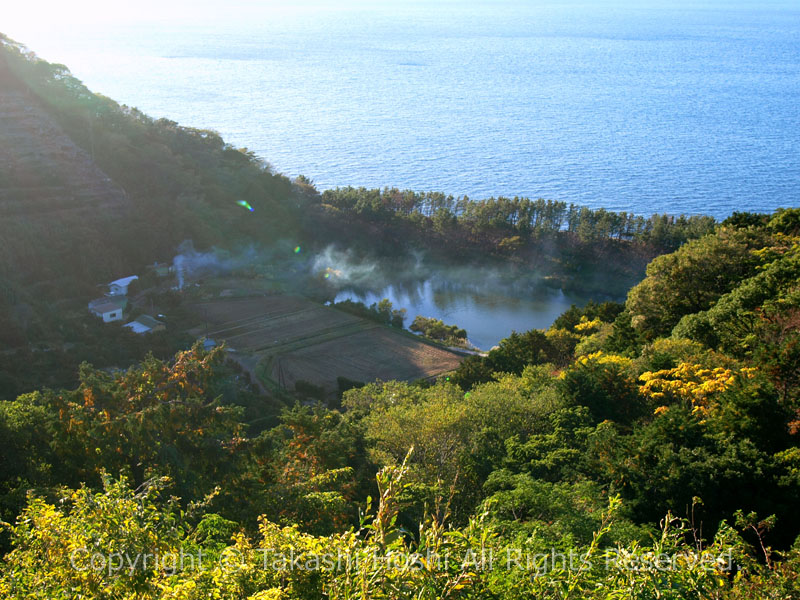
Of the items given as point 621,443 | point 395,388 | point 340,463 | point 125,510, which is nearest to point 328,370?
point 395,388

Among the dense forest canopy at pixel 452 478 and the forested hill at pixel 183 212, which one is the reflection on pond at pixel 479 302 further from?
the dense forest canopy at pixel 452 478

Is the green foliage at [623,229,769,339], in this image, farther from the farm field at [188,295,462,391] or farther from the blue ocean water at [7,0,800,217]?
the blue ocean water at [7,0,800,217]

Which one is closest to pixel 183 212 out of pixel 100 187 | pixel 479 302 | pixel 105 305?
pixel 100 187

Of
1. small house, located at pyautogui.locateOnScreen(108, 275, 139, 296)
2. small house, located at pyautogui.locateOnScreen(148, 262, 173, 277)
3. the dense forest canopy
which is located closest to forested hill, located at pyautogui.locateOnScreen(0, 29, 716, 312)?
small house, located at pyautogui.locateOnScreen(148, 262, 173, 277)

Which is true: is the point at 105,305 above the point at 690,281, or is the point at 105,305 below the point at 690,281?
below

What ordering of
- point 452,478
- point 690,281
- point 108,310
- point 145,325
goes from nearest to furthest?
point 452,478, point 690,281, point 145,325, point 108,310

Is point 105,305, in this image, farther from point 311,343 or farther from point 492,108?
point 492,108

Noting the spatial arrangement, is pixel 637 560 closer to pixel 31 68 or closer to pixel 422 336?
pixel 422 336

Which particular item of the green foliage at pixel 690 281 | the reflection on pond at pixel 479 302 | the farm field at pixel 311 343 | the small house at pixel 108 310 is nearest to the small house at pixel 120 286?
the small house at pixel 108 310
